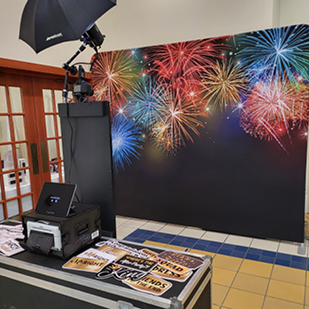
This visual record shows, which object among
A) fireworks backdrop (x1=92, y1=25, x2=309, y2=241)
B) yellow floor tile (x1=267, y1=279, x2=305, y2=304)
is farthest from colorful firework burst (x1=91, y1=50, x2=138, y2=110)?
yellow floor tile (x1=267, y1=279, x2=305, y2=304)

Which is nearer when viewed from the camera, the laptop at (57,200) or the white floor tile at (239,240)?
the laptop at (57,200)

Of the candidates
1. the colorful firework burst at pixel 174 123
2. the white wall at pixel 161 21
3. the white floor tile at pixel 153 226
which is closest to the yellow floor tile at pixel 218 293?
the white floor tile at pixel 153 226

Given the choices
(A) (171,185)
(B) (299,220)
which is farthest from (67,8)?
(B) (299,220)

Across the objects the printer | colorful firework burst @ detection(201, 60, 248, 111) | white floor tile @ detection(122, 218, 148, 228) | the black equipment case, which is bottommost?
white floor tile @ detection(122, 218, 148, 228)

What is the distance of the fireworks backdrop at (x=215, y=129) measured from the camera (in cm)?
337

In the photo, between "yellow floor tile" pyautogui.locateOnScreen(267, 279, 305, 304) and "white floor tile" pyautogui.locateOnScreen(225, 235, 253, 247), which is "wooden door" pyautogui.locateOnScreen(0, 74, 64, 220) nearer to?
"white floor tile" pyautogui.locateOnScreen(225, 235, 253, 247)

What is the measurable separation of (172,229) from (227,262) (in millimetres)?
1083

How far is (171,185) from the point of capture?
414cm

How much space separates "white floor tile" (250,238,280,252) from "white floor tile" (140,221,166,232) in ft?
4.15

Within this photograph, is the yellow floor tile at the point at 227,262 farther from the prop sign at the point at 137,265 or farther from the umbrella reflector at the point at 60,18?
the umbrella reflector at the point at 60,18

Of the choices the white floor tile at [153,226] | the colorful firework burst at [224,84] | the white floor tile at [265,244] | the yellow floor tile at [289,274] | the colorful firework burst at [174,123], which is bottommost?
the yellow floor tile at [289,274]

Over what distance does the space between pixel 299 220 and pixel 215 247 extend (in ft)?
3.31

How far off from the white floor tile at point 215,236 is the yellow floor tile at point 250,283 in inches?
32.0

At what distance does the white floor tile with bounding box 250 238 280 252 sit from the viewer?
3.46 metres
